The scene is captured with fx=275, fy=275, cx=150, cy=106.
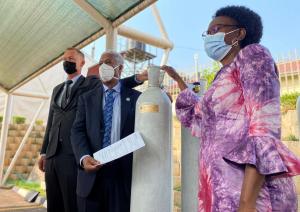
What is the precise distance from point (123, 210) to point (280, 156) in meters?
1.04

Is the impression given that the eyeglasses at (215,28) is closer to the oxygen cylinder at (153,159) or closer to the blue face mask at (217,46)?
the blue face mask at (217,46)

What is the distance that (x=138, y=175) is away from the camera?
1.38m

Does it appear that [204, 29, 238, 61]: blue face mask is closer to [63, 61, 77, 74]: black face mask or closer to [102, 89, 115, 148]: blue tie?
[102, 89, 115, 148]: blue tie

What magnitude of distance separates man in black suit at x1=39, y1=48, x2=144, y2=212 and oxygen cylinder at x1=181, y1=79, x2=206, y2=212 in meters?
0.56

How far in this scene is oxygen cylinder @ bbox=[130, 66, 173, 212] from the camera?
1336mm

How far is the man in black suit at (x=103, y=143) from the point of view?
1593 mm

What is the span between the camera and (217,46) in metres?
1.22

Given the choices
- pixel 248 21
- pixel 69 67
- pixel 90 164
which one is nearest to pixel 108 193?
pixel 90 164

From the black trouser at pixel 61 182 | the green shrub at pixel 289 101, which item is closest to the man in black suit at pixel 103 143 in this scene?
the black trouser at pixel 61 182

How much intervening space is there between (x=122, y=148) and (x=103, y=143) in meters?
0.42

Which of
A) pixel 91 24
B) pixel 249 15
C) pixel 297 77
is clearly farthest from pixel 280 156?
pixel 297 77

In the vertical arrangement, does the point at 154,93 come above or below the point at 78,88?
below

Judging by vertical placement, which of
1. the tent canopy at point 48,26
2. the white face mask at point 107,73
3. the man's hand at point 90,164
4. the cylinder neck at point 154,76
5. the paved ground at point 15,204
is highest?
the tent canopy at point 48,26

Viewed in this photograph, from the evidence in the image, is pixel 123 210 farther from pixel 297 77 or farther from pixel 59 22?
pixel 297 77
